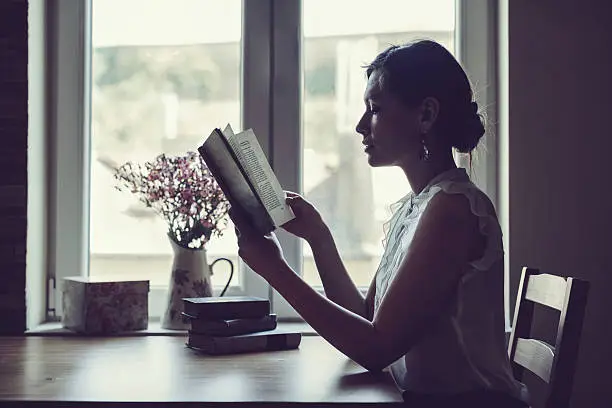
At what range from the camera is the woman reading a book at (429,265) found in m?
1.20

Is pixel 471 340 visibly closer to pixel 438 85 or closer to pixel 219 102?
pixel 438 85

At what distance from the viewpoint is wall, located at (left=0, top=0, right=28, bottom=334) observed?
1.85m

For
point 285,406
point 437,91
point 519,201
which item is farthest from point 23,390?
point 519,201

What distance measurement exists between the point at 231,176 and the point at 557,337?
64 cm

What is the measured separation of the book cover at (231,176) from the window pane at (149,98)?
68cm

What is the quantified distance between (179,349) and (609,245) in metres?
1.05

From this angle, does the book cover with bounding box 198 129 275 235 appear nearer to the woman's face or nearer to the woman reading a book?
the woman reading a book

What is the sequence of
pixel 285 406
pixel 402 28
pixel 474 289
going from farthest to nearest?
pixel 402 28 → pixel 474 289 → pixel 285 406

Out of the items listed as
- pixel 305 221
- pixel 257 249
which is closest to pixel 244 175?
pixel 257 249

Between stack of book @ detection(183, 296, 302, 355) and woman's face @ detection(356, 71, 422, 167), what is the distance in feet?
1.46

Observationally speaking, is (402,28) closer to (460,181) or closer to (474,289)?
(460,181)

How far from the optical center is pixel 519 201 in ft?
5.86

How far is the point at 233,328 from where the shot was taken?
1.56 metres

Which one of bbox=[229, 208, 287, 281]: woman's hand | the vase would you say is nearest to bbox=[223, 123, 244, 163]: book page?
bbox=[229, 208, 287, 281]: woman's hand
